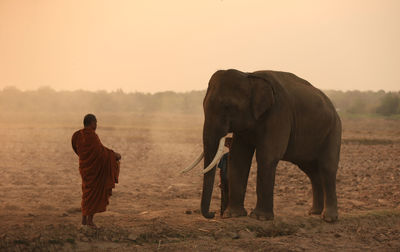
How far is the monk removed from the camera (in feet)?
23.7

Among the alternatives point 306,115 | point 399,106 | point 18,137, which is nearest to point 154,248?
point 306,115

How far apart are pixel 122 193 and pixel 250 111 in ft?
15.5

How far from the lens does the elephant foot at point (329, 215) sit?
891 cm

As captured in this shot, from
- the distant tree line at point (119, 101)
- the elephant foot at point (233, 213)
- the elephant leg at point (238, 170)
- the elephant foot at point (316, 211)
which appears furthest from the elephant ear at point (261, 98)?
the distant tree line at point (119, 101)

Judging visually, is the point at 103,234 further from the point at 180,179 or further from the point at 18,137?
the point at 18,137

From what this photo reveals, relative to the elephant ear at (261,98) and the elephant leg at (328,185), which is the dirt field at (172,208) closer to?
the elephant leg at (328,185)

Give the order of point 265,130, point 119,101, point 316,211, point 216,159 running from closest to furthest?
point 216,159, point 265,130, point 316,211, point 119,101

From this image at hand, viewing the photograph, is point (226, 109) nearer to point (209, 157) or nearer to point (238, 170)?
point (209, 157)

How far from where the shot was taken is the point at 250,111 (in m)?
8.08

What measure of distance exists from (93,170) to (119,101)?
5729cm

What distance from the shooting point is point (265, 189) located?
8.20 m

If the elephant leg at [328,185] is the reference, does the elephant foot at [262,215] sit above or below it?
below

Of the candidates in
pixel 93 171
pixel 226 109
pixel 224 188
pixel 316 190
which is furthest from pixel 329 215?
pixel 93 171

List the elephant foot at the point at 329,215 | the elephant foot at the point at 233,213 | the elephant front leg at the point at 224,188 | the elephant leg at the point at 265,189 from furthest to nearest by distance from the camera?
the elephant front leg at the point at 224,188
the elephant foot at the point at 329,215
the elephant foot at the point at 233,213
the elephant leg at the point at 265,189
